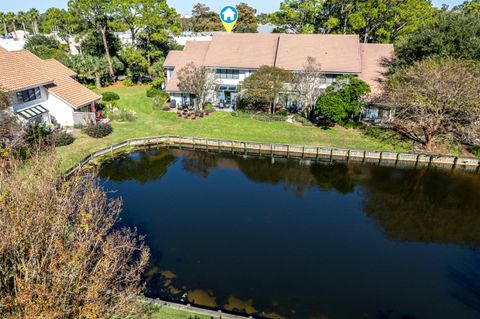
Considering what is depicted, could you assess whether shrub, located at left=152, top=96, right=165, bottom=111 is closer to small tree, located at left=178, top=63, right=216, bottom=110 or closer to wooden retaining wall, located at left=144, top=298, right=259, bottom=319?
small tree, located at left=178, top=63, right=216, bottom=110

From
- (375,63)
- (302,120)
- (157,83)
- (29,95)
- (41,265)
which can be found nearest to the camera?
(41,265)

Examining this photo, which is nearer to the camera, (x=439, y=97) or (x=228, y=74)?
(x=439, y=97)

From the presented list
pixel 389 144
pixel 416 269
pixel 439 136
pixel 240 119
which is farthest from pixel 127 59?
pixel 416 269

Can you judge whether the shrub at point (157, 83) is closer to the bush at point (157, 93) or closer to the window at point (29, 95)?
the bush at point (157, 93)

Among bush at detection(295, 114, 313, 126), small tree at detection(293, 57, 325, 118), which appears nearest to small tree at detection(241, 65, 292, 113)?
small tree at detection(293, 57, 325, 118)

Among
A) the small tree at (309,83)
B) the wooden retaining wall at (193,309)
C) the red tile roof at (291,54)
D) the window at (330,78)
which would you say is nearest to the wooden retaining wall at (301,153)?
the small tree at (309,83)

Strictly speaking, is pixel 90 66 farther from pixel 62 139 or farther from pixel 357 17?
pixel 357 17

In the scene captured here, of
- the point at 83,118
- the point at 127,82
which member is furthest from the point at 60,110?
the point at 127,82

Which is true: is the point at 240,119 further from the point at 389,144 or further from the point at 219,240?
the point at 219,240
